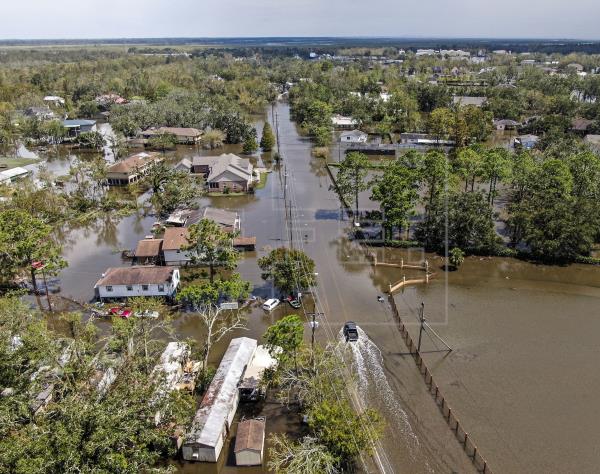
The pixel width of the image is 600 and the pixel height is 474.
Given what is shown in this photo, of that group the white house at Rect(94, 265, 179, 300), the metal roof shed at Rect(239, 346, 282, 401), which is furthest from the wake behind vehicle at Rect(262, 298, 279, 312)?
the white house at Rect(94, 265, 179, 300)

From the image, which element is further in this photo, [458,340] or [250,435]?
[458,340]

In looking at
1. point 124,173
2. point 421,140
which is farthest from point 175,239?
point 421,140

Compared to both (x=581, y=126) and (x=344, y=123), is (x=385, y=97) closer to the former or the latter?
(x=344, y=123)

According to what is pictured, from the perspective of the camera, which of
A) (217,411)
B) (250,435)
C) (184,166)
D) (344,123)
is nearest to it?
(250,435)

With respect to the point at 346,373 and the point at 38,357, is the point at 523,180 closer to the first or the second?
the point at 346,373

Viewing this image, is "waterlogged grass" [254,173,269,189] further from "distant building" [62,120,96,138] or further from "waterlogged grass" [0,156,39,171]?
Answer: "distant building" [62,120,96,138]

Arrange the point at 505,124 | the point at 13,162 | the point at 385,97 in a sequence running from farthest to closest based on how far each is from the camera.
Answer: the point at 385,97 → the point at 505,124 → the point at 13,162
